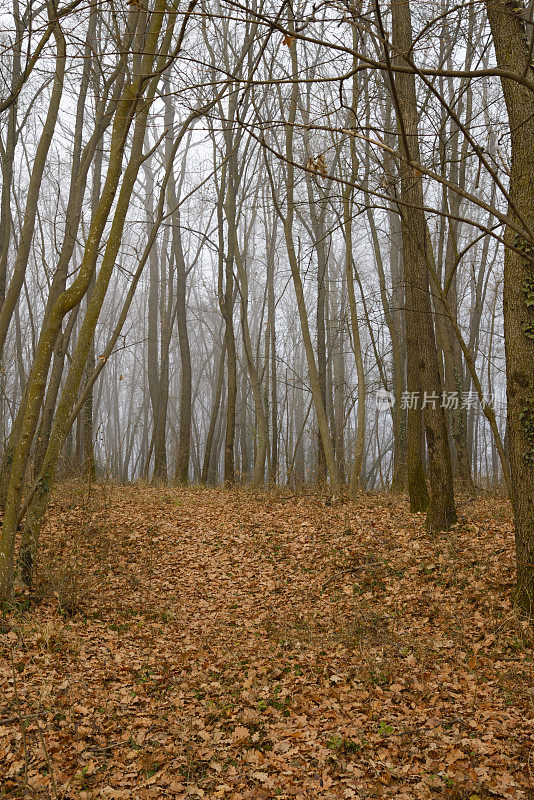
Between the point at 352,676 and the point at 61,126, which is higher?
the point at 61,126

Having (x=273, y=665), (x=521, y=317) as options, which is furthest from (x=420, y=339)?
(x=273, y=665)

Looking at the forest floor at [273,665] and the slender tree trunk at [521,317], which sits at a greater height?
the slender tree trunk at [521,317]

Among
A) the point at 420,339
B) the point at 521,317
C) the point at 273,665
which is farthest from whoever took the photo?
the point at 420,339

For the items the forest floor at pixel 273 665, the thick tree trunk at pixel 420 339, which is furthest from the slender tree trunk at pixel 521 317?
the thick tree trunk at pixel 420 339

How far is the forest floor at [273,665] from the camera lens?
352 cm

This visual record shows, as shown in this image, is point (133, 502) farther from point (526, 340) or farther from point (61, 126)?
point (61, 126)

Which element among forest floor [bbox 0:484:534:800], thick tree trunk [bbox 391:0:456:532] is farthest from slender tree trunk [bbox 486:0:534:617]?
thick tree trunk [bbox 391:0:456:532]

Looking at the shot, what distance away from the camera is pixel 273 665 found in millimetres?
5117

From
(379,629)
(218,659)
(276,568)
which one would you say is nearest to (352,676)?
(379,629)

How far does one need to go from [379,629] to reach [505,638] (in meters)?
1.21

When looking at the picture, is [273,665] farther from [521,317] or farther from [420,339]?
[420,339]

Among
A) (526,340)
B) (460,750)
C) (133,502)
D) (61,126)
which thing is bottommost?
(460,750)

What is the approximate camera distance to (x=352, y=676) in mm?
4848

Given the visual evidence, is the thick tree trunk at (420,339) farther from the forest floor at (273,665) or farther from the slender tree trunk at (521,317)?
the slender tree trunk at (521,317)
